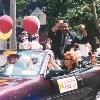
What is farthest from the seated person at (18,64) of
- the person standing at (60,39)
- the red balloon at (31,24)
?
the red balloon at (31,24)

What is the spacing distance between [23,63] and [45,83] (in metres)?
0.62

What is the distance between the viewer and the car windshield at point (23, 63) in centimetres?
740

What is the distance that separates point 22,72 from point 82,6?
29.7m

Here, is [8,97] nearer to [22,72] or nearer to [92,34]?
[22,72]

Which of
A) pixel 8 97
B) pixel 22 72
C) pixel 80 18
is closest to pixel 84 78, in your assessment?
pixel 22 72

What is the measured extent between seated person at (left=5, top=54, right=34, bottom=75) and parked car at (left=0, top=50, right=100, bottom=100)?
57 mm

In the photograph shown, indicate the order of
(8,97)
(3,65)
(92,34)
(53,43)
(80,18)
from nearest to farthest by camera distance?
(8,97), (3,65), (53,43), (80,18), (92,34)

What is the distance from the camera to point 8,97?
21.1ft

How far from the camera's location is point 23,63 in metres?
7.60

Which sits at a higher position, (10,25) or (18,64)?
(10,25)

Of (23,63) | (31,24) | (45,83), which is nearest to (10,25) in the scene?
(31,24)

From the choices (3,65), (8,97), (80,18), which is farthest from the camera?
(80,18)

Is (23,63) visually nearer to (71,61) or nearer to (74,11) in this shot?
(71,61)

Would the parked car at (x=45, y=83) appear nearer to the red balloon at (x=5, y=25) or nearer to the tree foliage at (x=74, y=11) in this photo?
the red balloon at (x=5, y=25)
